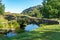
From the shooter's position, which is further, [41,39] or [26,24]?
[26,24]

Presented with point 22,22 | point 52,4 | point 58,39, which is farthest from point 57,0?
point 58,39

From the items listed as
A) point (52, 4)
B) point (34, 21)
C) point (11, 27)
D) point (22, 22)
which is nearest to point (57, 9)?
point (52, 4)

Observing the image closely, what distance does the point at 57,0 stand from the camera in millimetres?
57562

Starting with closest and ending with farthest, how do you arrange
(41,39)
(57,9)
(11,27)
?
(41,39), (11,27), (57,9)

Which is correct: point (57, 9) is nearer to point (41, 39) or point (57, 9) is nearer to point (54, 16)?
point (54, 16)

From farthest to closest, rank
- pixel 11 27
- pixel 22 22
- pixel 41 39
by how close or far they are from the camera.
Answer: pixel 22 22 → pixel 11 27 → pixel 41 39

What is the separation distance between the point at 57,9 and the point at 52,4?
7.12 feet

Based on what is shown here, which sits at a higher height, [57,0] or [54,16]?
[57,0]

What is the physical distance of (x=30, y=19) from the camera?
54500mm

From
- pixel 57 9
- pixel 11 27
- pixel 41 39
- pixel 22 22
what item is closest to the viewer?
pixel 41 39

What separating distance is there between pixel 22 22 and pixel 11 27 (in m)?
12.4

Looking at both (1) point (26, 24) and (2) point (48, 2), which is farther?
(2) point (48, 2)

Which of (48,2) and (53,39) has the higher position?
(48,2)

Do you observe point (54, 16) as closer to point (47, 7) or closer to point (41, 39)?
point (47, 7)
